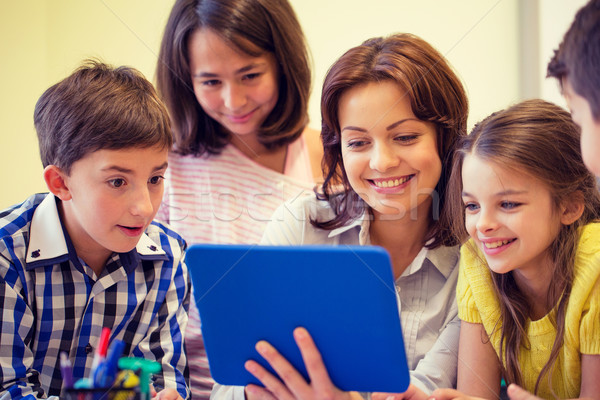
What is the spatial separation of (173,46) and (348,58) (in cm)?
59

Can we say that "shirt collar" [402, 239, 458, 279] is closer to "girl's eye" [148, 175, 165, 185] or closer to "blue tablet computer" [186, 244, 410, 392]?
"blue tablet computer" [186, 244, 410, 392]

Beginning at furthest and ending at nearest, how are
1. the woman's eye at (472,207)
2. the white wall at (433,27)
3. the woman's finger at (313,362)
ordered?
the white wall at (433,27), the woman's eye at (472,207), the woman's finger at (313,362)

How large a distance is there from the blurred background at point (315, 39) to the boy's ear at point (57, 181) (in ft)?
3.43

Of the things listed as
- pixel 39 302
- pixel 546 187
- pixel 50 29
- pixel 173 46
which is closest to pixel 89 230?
pixel 39 302

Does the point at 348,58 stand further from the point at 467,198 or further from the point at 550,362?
the point at 550,362

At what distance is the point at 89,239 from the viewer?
117 centimetres

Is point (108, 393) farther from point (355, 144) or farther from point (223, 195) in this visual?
point (223, 195)

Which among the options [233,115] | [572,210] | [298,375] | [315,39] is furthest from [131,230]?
[315,39]

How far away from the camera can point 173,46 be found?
161cm

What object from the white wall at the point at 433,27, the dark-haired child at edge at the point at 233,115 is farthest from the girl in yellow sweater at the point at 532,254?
the white wall at the point at 433,27

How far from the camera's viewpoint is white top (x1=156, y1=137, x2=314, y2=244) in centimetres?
166

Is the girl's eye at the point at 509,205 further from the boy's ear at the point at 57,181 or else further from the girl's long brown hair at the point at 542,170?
the boy's ear at the point at 57,181

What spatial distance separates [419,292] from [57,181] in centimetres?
77

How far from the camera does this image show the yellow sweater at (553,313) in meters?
0.99
